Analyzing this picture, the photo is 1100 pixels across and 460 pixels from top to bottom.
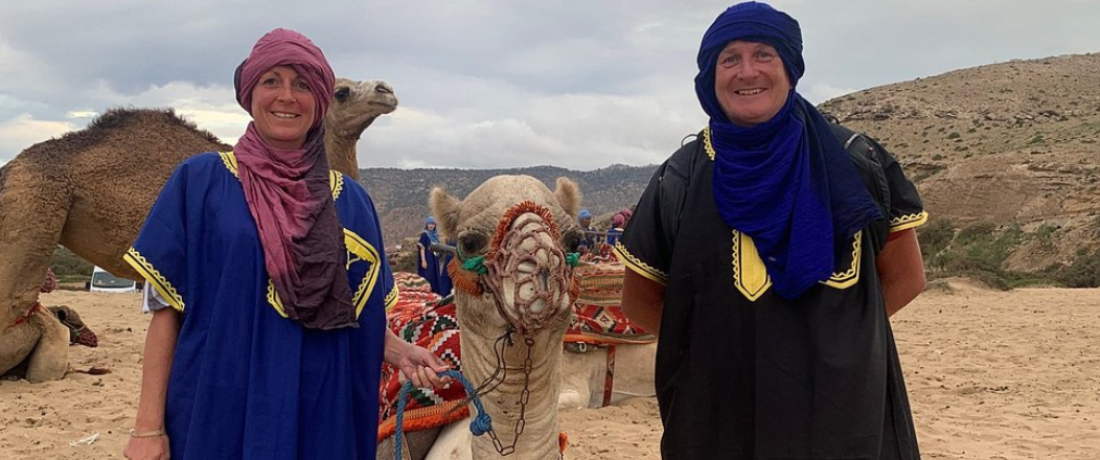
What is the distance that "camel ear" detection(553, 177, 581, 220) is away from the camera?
8.69 ft

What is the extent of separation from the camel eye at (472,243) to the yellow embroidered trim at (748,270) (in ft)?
2.39

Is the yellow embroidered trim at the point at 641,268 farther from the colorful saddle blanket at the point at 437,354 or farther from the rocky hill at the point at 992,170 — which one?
the rocky hill at the point at 992,170

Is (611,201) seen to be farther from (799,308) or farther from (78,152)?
(799,308)

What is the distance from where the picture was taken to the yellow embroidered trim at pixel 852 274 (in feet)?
6.86

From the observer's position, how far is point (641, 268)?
2.43 meters

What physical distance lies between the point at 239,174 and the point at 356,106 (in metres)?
4.43

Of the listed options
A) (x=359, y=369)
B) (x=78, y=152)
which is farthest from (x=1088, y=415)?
(x=78, y=152)

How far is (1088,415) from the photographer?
22.3 ft

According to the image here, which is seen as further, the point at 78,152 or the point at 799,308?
the point at 78,152

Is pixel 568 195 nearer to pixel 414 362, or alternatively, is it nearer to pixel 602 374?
pixel 414 362

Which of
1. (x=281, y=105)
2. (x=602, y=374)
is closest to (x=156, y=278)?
(x=281, y=105)

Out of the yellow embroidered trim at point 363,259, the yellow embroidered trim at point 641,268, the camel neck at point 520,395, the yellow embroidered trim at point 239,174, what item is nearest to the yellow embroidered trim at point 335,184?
the yellow embroidered trim at point 239,174

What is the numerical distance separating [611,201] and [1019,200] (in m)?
42.9

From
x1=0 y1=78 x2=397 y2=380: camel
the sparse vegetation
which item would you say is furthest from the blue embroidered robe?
the sparse vegetation
